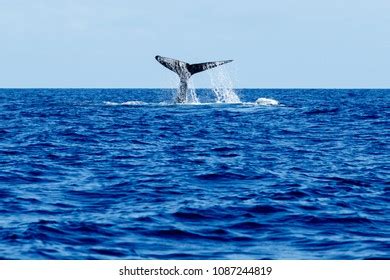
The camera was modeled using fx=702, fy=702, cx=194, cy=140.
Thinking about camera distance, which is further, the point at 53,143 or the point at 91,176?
the point at 53,143

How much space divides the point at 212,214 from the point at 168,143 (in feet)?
36.1

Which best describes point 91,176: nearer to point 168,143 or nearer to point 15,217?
point 15,217

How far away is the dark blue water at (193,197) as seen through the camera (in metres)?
9.91

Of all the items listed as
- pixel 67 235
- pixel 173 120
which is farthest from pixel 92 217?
pixel 173 120

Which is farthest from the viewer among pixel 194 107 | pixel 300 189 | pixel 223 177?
pixel 194 107

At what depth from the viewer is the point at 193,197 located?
1333cm

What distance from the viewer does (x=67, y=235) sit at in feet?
33.9

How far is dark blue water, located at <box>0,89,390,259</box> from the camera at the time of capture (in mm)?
9914
